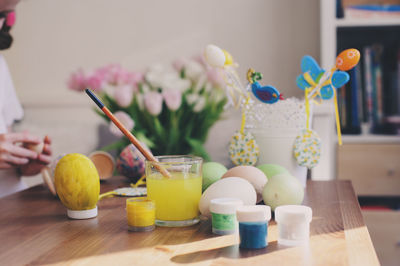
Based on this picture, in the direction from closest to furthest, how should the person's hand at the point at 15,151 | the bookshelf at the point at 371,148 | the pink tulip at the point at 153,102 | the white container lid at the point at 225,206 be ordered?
the white container lid at the point at 225,206 < the person's hand at the point at 15,151 < the pink tulip at the point at 153,102 < the bookshelf at the point at 371,148

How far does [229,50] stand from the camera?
2102 millimetres

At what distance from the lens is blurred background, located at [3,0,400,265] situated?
1.81 metres

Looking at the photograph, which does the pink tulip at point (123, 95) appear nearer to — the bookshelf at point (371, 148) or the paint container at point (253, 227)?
the bookshelf at point (371, 148)

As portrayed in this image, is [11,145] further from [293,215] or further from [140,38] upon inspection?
[140,38]

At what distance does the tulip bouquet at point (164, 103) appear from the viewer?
4.72ft

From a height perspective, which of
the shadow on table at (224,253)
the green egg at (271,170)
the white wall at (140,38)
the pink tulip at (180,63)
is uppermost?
the white wall at (140,38)

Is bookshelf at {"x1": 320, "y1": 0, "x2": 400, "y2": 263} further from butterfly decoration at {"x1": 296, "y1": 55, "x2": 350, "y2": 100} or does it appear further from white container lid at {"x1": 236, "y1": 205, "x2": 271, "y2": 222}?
white container lid at {"x1": 236, "y1": 205, "x2": 271, "y2": 222}

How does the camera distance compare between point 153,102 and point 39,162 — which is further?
point 153,102

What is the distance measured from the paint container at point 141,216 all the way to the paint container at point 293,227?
0.69 ft

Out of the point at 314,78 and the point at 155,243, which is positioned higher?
the point at 314,78

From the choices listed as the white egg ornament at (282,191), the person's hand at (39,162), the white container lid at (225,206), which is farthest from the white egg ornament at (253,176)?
the person's hand at (39,162)

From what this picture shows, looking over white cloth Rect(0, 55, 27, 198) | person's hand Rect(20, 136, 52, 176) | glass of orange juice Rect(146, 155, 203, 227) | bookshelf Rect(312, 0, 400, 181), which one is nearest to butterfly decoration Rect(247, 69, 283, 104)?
glass of orange juice Rect(146, 155, 203, 227)

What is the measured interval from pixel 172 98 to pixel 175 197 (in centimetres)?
70

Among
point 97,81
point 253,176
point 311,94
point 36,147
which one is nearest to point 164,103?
point 97,81
